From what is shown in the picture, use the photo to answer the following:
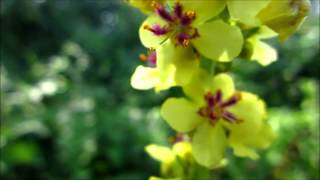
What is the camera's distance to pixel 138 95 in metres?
3.15

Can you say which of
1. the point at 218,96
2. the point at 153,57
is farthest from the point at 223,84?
the point at 153,57

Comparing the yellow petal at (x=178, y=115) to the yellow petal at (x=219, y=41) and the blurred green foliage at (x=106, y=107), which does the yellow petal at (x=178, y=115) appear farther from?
the blurred green foliage at (x=106, y=107)

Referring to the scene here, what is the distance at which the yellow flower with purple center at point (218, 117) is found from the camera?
1.11m

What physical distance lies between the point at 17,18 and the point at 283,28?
10.4ft

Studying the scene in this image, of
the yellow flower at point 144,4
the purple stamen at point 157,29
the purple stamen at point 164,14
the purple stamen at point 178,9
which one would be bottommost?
the purple stamen at point 157,29

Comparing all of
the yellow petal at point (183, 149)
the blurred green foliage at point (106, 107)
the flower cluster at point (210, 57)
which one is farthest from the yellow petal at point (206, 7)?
the blurred green foliage at point (106, 107)

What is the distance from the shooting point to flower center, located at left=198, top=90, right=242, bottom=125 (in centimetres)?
113

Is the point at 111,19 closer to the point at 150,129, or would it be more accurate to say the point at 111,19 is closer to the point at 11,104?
the point at 11,104

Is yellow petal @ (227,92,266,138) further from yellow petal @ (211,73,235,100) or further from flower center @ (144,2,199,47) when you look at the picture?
flower center @ (144,2,199,47)

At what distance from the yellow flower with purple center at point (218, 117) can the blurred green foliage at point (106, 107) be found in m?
1.08

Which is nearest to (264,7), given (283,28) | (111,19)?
(283,28)

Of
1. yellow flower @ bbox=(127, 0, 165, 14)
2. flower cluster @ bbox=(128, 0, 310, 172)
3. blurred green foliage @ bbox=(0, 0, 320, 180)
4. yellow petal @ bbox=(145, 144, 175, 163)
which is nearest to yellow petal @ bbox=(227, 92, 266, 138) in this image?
flower cluster @ bbox=(128, 0, 310, 172)

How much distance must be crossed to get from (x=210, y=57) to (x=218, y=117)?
147 millimetres

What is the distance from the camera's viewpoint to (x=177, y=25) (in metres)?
1.05
